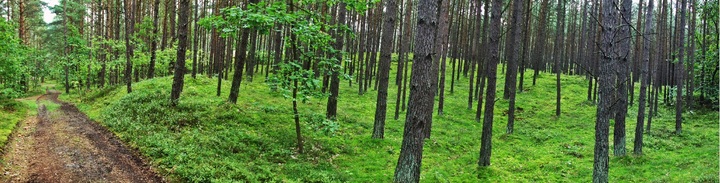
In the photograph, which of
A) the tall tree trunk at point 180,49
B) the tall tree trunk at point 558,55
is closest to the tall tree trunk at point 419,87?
the tall tree trunk at point 180,49

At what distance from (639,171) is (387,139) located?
833cm

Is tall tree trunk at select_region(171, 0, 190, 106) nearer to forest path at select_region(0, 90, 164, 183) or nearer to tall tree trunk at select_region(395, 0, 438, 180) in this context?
forest path at select_region(0, 90, 164, 183)

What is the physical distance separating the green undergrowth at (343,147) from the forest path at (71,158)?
0.43 m

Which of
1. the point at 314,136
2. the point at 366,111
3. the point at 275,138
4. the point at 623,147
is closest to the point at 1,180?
the point at 275,138

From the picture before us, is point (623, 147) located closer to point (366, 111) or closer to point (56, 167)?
point (366, 111)

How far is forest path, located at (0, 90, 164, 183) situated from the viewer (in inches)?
294

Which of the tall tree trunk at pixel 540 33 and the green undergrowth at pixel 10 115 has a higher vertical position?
the tall tree trunk at pixel 540 33

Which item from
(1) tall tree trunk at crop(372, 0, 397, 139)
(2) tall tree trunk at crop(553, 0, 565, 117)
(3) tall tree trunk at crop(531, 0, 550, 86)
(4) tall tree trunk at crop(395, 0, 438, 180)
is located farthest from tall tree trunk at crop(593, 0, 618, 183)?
(3) tall tree trunk at crop(531, 0, 550, 86)

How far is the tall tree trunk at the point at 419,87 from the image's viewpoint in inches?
272

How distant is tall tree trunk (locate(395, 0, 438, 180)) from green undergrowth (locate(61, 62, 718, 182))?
6.96ft

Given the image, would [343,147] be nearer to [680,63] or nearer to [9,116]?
[9,116]

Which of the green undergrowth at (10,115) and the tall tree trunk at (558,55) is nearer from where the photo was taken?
the green undergrowth at (10,115)

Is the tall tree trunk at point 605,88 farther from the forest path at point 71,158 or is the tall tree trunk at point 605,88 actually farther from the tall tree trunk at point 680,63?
the tall tree trunk at point 680,63

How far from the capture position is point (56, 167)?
791 cm
